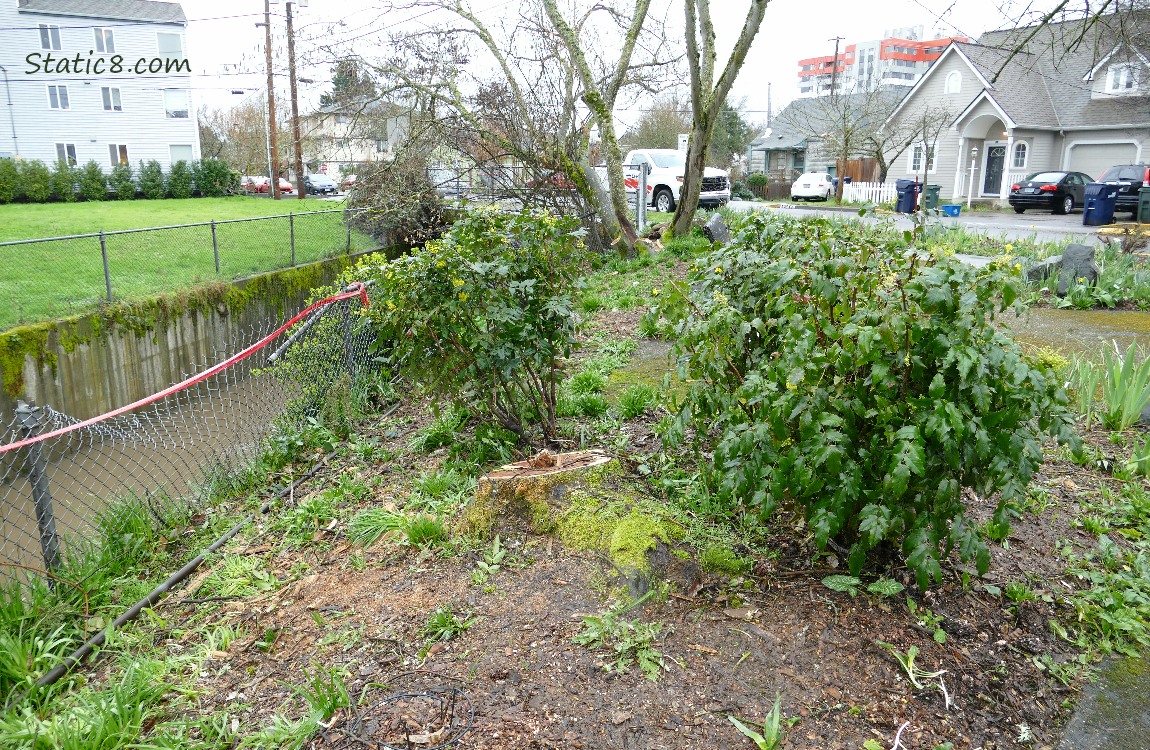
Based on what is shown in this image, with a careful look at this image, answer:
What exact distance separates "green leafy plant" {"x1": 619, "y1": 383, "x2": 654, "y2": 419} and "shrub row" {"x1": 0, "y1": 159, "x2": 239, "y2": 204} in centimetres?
2928

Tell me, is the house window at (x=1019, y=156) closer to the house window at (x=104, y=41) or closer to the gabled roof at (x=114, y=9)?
the gabled roof at (x=114, y=9)

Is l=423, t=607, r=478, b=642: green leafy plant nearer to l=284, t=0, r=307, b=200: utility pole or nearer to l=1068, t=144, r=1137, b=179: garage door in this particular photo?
l=284, t=0, r=307, b=200: utility pole

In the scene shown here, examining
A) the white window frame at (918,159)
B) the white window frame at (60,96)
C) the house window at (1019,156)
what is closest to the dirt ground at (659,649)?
the house window at (1019,156)

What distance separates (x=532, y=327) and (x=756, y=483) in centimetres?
182

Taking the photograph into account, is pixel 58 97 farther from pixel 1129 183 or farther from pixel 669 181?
pixel 1129 183

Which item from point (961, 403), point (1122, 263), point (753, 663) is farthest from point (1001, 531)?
point (1122, 263)

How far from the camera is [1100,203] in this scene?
2147cm

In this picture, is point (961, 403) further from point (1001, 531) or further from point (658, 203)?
point (658, 203)

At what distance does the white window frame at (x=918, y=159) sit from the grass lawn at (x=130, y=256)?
26125 mm

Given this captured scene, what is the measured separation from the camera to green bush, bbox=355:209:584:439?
4.23 metres

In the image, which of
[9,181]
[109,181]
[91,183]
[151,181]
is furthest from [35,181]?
[151,181]

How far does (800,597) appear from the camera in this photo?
10.1 feet

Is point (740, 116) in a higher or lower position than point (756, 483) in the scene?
higher

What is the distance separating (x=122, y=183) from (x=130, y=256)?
66.6 feet
